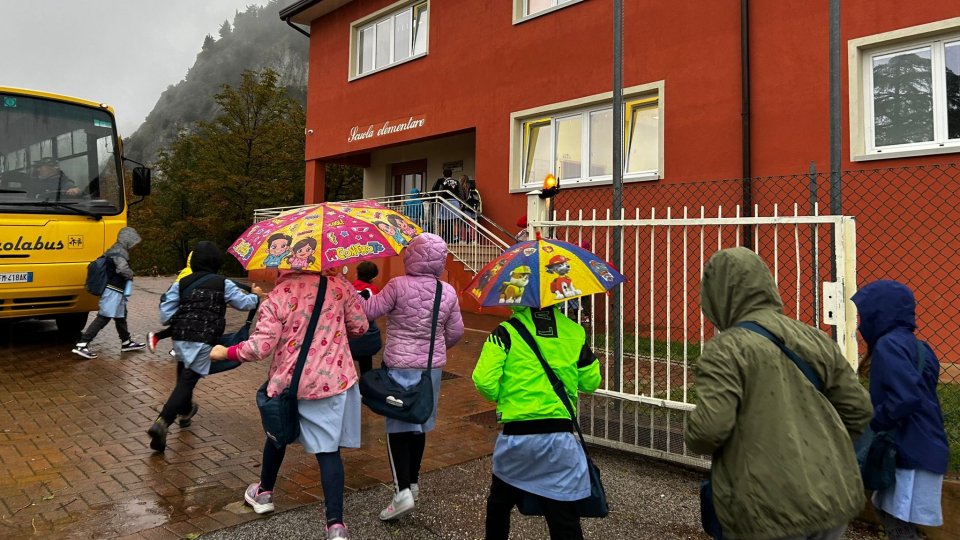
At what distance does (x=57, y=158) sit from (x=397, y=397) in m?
7.42

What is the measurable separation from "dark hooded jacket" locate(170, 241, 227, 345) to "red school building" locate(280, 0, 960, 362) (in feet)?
22.7

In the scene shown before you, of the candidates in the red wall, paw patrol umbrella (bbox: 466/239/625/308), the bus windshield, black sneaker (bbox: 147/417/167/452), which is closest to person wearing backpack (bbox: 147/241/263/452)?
black sneaker (bbox: 147/417/167/452)

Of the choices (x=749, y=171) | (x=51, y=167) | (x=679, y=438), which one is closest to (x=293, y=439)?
(x=679, y=438)

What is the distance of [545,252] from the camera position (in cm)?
282

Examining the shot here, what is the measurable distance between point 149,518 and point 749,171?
8.31m

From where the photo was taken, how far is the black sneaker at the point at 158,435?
4.36 meters

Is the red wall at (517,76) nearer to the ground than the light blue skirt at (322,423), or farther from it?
farther from it

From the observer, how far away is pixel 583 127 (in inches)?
433

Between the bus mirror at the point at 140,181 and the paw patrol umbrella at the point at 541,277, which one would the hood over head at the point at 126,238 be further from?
the paw patrol umbrella at the point at 541,277

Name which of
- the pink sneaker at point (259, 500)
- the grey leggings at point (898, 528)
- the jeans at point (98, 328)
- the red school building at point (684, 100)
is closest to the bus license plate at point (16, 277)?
the jeans at point (98, 328)

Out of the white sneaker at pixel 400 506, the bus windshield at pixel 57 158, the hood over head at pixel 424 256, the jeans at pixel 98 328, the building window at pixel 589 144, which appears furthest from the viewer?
the building window at pixel 589 144

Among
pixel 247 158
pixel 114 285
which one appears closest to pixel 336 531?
pixel 114 285

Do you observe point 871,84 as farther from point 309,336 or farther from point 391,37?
point 391,37

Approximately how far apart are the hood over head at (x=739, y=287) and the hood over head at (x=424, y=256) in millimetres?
1758
